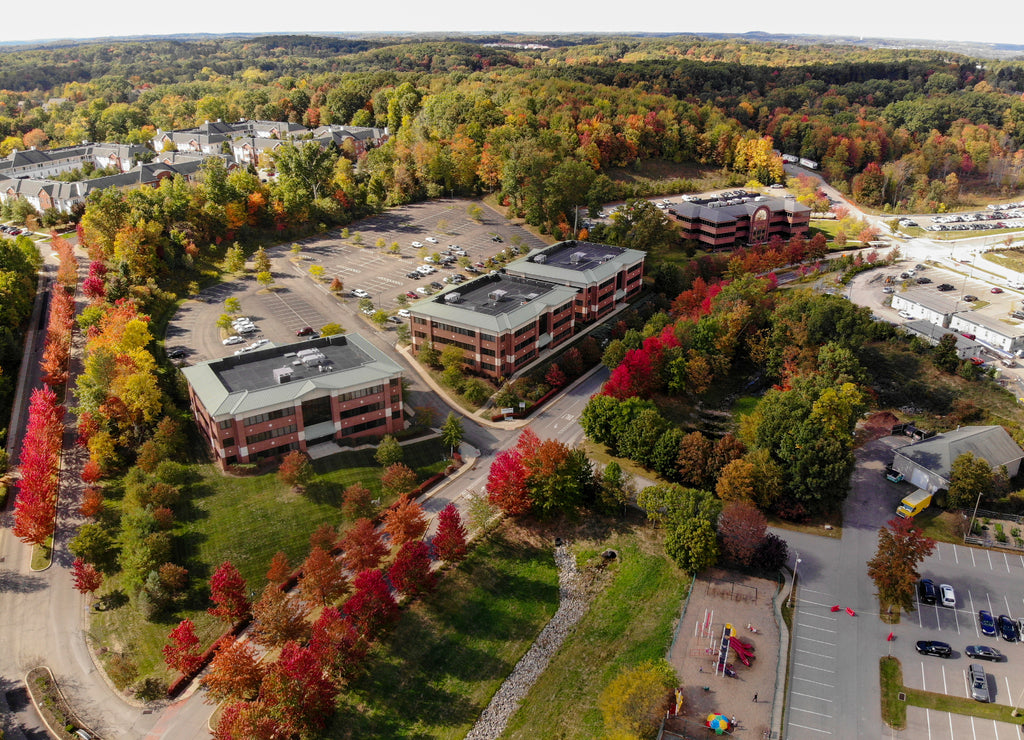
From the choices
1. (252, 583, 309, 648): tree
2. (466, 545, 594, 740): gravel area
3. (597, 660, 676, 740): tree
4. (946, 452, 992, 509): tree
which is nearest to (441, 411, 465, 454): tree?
(466, 545, 594, 740): gravel area

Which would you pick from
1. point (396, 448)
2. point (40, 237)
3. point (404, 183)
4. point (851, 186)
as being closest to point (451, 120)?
point (404, 183)

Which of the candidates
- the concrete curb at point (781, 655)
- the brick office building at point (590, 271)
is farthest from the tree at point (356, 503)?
the brick office building at point (590, 271)

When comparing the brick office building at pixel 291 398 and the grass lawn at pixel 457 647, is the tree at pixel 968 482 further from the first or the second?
the brick office building at pixel 291 398

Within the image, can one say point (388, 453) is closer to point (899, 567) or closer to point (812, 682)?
point (812, 682)

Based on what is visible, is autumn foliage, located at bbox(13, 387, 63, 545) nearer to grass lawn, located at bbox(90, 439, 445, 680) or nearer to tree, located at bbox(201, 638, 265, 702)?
grass lawn, located at bbox(90, 439, 445, 680)

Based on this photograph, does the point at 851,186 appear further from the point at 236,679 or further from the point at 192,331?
the point at 236,679

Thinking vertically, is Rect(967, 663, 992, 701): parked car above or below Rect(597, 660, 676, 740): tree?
below
